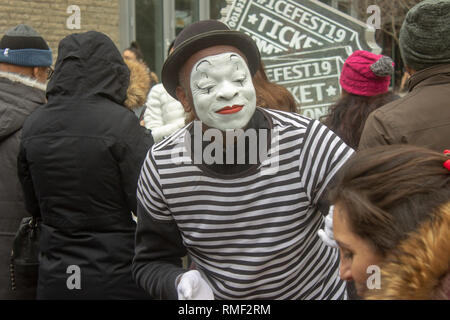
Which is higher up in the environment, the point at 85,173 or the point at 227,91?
the point at 227,91

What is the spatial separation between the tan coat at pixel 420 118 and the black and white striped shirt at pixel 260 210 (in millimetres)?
213

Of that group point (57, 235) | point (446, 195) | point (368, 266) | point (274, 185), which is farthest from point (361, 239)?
point (57, 235)

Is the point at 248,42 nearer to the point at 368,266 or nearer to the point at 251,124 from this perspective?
the point at 251,124

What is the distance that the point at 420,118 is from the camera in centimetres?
202

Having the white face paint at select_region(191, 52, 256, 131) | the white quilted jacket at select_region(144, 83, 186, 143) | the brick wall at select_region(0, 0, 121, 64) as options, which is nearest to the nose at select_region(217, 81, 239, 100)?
the white face paint at select_region(191, 52, 256, 131)

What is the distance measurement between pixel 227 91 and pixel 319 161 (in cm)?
39

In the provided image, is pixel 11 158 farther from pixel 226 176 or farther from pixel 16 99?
pixel 226 176

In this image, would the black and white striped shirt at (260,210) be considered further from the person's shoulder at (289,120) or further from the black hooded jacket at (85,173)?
the black hooded jacket at (85,173)

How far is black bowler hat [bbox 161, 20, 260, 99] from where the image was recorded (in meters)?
1.96

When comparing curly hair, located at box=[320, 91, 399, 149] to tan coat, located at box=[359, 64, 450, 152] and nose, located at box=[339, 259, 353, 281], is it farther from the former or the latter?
nose, located at box=[339, 259, 353, 281]

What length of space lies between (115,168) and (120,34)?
265 inches

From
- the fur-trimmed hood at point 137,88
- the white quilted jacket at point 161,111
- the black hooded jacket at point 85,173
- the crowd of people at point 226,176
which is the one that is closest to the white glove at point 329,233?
the crowd of people at point 226,176

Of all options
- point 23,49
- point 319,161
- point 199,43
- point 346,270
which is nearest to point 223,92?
point 199,43

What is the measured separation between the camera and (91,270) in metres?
2.58
